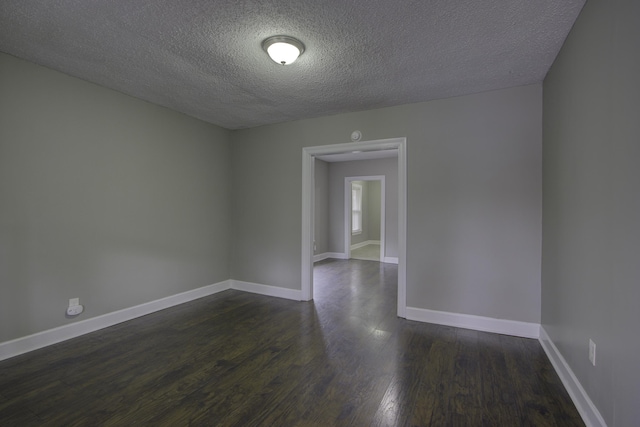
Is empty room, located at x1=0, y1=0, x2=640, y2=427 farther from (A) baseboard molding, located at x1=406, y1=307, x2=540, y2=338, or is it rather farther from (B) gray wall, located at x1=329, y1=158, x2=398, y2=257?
(B) gray wall, located at x1=329, y1=158, x2=398, y2=257

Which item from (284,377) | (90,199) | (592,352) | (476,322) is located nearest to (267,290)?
(284,377)

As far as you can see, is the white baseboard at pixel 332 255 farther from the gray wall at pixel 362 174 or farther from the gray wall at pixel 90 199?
the gray wall at pixel 90 199

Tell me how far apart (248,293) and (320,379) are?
8.12 feet

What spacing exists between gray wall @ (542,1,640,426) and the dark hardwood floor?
478mm

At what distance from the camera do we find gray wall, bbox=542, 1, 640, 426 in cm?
127

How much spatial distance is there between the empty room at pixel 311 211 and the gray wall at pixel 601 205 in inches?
0.7

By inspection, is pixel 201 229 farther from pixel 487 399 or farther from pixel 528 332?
pixel 528 332

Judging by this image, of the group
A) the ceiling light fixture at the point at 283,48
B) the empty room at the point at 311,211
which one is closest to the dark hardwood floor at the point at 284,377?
the empty room at the point at 311,211

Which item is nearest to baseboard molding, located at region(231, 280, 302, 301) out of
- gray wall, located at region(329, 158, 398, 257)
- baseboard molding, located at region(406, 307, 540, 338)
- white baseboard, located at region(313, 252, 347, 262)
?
baseboard molding, located at region(406, 307, 540, 338)

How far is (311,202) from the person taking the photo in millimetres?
4090

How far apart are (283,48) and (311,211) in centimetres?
228

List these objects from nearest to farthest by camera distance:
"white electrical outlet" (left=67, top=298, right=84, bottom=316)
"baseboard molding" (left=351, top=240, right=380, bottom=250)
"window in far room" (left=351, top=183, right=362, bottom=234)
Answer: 1. "white electrical outlet" (left=67, top=298, right=84, bottom=316)
2. "baseboard molding" (left=351, top=240, right=380, bottom=250)
3. "window in far room" (left=351, top=183, right=362, bottom=234)

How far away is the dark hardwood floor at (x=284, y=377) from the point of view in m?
1.77

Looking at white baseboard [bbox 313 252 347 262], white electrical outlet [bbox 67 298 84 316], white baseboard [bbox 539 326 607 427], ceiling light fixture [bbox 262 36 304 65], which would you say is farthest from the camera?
white baseboard [bbox 313 252 347 262]
